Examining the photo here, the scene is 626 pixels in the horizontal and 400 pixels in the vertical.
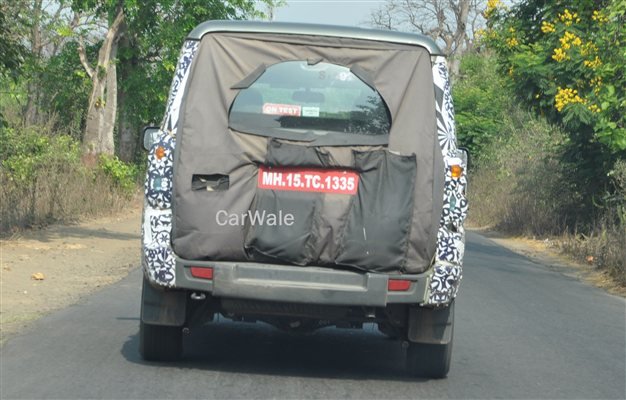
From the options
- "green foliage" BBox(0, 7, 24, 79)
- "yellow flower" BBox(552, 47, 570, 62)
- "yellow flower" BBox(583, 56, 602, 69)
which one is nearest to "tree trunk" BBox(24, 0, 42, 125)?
"green foliage" BBox(0, 7, 24, 79)

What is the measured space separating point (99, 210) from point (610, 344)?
15787 mm

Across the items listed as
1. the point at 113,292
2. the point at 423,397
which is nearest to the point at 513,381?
the point at 423,397

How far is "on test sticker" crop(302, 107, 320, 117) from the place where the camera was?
272 inches

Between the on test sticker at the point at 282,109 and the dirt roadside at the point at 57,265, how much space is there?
297cm

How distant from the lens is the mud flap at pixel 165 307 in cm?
693

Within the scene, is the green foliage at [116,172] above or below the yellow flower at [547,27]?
below

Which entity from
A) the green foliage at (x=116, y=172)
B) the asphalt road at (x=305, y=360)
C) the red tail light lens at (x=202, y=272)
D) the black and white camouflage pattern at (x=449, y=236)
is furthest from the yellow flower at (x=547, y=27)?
the red tail light lens at (x=202, y=272)

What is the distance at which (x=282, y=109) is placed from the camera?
6898 millimetres

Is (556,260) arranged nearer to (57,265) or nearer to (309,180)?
(57,265)

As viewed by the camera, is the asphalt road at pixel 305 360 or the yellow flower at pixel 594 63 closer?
the asphalt road at pixel 305 360

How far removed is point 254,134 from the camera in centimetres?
670

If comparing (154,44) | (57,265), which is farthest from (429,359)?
(154,44)

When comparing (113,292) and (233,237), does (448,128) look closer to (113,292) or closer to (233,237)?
(233,237)

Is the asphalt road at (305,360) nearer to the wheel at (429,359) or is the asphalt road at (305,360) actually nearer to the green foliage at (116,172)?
the wheel at (429,359)
